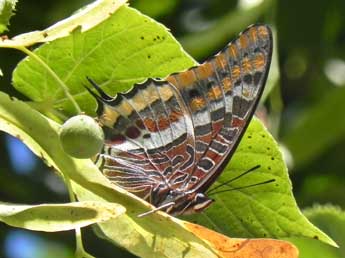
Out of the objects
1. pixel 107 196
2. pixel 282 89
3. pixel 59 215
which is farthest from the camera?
pixel 282 89

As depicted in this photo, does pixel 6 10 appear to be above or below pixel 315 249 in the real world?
above

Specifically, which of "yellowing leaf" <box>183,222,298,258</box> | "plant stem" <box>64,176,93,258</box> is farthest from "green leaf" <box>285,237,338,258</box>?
"plant stem" <box>64,176,93,258</box>

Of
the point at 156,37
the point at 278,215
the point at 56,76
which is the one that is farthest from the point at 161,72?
the point at 278,215

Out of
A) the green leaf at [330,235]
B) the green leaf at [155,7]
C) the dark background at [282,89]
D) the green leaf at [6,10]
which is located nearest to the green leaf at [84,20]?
the green leaf at [6,10]

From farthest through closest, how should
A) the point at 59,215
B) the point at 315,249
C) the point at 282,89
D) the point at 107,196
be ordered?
the point at 282,89, the point at 315,249, the point at 107,196, the point at 59,215

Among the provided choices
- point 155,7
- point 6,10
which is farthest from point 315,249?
point 155,7

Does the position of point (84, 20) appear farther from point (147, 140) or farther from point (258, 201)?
point (258, 201)

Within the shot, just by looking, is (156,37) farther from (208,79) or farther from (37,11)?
(37,11)
